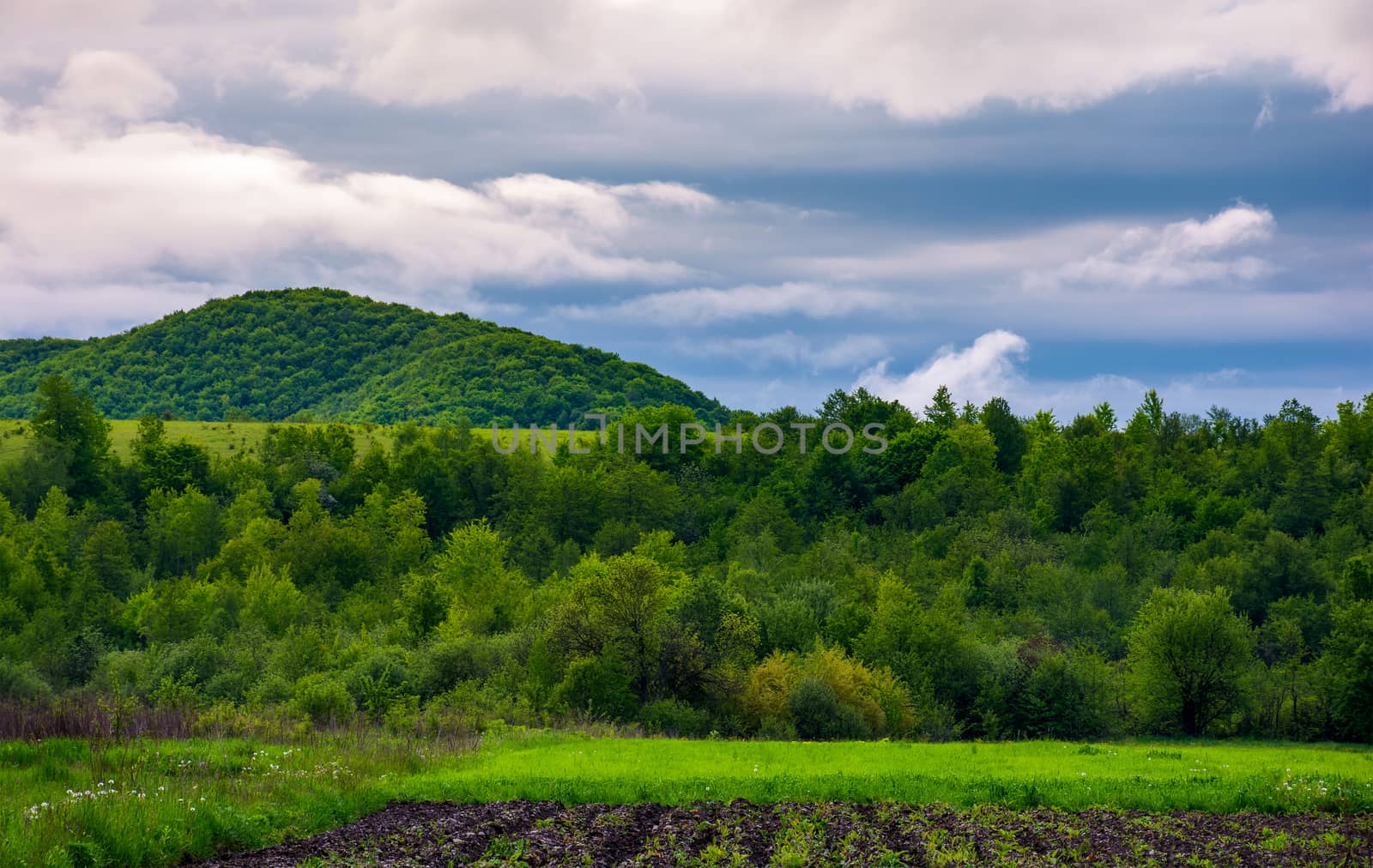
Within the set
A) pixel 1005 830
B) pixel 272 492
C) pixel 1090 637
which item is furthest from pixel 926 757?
pixel 272 492

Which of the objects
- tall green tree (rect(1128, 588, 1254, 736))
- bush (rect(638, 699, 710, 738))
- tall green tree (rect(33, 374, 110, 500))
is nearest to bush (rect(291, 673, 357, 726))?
bush (rect(638, 699, 710, 738))

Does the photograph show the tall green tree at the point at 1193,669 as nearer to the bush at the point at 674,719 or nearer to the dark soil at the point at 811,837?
the bush at the point at 674,719

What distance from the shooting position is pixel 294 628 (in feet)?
255

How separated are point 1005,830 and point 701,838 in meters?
6.13

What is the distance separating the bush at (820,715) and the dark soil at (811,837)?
27.4 meters

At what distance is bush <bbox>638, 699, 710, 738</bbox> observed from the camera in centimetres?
5134

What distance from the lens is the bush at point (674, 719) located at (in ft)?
168

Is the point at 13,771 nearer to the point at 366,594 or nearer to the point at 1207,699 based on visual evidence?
the point at 1207,699

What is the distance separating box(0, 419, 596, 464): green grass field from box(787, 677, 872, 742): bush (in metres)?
92.0

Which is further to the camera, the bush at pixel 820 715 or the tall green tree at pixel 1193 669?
the tall green tree at pixel 1193 669

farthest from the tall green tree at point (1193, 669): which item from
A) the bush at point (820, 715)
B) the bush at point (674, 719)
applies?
the bush at point (674, 719)

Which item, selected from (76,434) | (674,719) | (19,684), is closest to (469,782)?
(674,719)

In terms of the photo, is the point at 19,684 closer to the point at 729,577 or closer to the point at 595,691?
the point at 595,691

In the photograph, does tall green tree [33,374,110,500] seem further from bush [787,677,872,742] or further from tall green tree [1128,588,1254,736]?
tall green tree [1128,588,1254,736]
